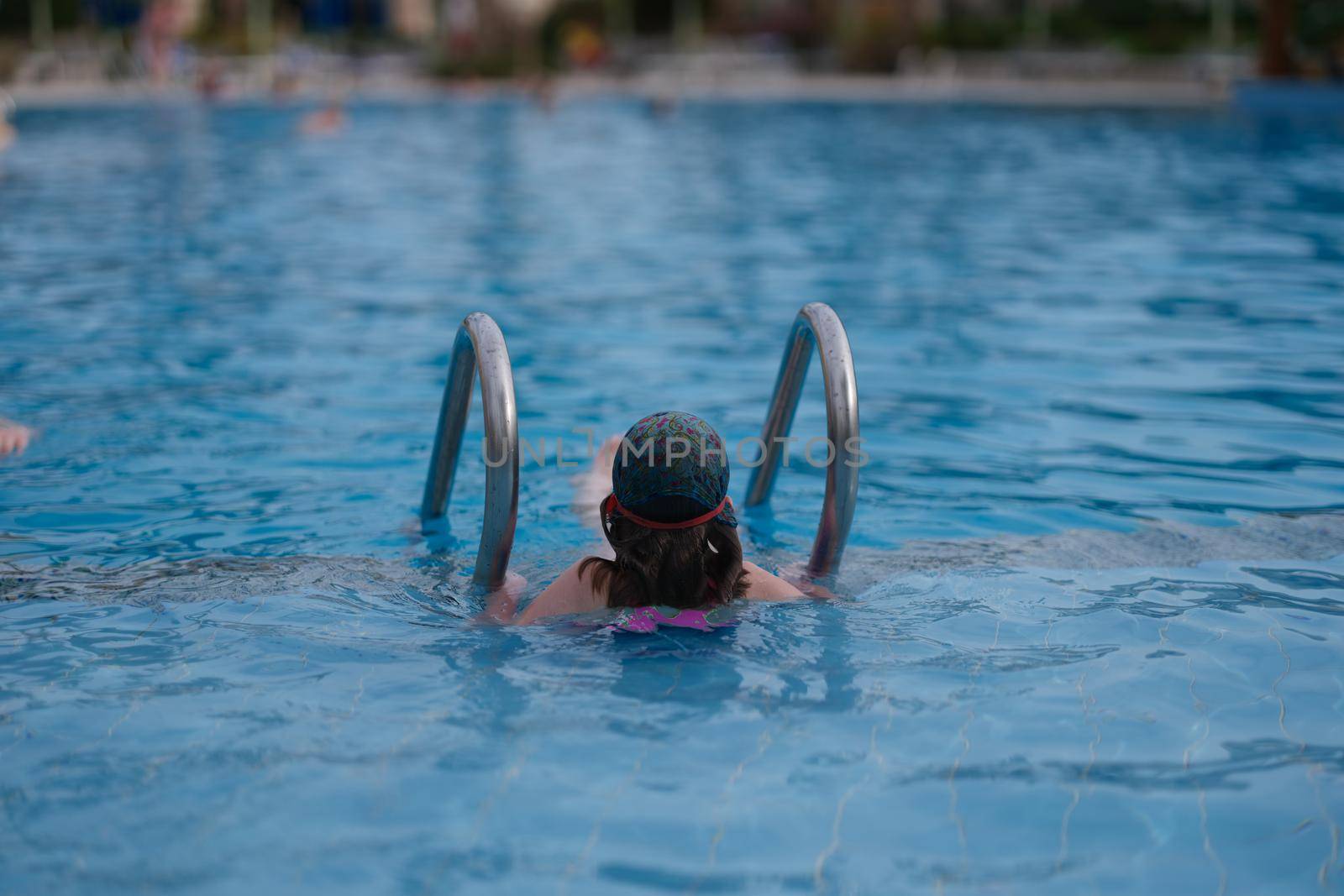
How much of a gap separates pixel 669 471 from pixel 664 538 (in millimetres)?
196

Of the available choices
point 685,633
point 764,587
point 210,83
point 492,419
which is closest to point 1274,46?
point 210,83

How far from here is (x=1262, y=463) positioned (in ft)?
18.2

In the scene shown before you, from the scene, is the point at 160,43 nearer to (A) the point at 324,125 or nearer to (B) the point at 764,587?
(A) the point at 324,125

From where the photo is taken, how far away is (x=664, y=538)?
11.0 ft

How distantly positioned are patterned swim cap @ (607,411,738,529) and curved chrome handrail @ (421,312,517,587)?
1.05 feet

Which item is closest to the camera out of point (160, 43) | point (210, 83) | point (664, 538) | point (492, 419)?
point (664, 538)

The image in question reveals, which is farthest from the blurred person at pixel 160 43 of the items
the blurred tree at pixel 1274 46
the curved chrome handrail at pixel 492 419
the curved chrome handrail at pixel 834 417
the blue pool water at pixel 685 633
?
the curved chrome handrail at pixel 834 417

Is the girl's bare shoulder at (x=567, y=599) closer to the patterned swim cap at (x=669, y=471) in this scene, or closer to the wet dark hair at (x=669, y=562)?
the wet dark hair at (x=669, y=562)

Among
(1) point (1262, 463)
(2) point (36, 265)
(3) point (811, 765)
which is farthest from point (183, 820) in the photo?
(2) point (36, 265)

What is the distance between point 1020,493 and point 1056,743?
235 cm

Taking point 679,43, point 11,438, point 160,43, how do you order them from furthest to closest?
Result: 1. point 679,43
2. point 160,43
3. point 11,438

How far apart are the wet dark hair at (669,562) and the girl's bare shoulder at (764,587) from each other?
17 centimetres

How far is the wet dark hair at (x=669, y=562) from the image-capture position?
11.0 ft

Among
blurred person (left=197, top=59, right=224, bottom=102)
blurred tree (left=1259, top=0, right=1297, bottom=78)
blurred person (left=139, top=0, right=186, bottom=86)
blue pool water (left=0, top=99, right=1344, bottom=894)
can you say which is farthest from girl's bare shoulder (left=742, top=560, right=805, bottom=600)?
blurred person (left=139, top=0, right=186, bottom=86)
